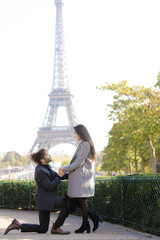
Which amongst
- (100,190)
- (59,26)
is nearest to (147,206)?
(100,190)

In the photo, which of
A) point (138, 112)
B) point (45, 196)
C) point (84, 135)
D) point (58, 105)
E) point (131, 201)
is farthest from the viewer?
point (58, 105)

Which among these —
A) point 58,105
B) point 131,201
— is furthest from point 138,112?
point 58,105

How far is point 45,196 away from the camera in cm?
569

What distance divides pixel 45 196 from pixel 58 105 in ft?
206

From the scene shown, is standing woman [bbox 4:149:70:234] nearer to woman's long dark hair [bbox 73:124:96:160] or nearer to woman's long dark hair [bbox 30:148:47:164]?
woman's long dark hair [bbox 30:148:47:164]

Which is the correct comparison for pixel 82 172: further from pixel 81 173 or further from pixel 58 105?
pixel 58 105

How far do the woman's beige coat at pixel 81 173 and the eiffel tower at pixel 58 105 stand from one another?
5495 centimetres

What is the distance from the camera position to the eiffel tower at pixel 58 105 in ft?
207

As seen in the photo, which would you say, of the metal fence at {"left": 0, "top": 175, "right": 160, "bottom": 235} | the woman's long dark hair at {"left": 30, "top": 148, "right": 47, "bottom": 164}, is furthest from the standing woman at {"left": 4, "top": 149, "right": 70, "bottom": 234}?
the metal fence at {"left": 0, "top": 175, "right": 160, "bottom": 235}

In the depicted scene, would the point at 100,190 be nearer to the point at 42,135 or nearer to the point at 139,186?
the point at 139,186

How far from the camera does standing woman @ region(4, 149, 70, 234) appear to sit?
5.64 m

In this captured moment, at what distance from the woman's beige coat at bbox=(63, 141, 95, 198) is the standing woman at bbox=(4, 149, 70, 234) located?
9.4 inches

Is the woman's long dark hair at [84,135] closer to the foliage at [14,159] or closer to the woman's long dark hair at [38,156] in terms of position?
the woman's long dark hair at [38,156]

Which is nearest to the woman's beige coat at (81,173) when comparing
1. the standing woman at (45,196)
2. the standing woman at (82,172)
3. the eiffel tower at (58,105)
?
the standing woman at (82,172)
